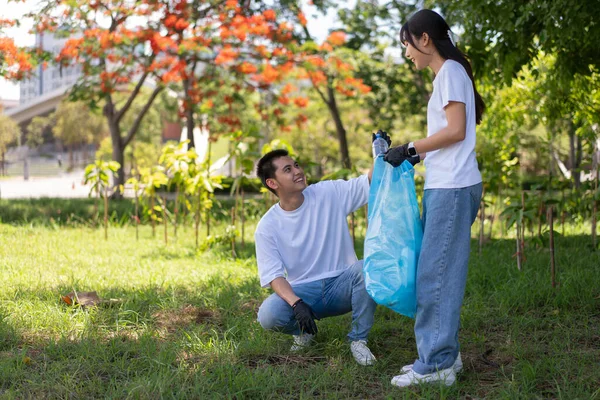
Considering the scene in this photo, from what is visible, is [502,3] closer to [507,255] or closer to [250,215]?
[507,255]

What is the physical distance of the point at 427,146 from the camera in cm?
293

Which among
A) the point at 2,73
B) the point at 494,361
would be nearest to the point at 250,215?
the point at 2,73

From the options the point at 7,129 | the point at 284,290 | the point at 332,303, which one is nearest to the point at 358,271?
the point at 332,303

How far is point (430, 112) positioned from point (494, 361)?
4.18 feet

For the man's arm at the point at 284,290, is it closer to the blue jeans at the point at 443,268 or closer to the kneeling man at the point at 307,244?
the kneeling man at the point at 307,244

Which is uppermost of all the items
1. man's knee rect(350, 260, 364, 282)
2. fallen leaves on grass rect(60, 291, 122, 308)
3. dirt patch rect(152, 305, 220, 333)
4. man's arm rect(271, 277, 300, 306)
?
man's knee rect(350, 260, 364, 282)

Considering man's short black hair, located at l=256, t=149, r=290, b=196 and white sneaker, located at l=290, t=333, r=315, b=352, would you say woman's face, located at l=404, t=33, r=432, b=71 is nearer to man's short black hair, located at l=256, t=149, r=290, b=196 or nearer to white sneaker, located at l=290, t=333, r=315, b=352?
man's short black hair, located at l=256, t=149, r=290, b=196

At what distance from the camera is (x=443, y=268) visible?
302cm

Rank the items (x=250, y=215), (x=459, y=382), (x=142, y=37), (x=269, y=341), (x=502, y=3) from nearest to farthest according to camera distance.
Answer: (x=459, y=382), (x=269, y=341), (x=502, y=3), (x=250, y=215), (x=142, y=37)

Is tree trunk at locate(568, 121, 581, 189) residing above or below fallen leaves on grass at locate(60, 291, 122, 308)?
above

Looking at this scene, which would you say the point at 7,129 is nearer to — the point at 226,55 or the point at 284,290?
the point at 226,55

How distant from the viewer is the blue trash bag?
311cm

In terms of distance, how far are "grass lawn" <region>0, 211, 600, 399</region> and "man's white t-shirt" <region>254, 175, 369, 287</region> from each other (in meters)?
0.40

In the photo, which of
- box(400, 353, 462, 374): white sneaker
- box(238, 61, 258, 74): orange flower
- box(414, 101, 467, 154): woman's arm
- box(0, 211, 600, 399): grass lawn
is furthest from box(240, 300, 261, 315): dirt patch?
box(238, 61, 258, 74): orange flower
